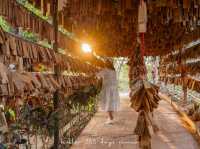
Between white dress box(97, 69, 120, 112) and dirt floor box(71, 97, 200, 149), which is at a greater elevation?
white dress box(97, 69, 120, 112)

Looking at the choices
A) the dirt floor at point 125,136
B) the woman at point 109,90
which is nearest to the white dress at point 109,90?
the woman at point 109,90

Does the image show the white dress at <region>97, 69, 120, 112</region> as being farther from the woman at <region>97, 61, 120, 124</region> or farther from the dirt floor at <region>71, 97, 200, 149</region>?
the dirt floor at <region>71, 97, 200, 149</region>

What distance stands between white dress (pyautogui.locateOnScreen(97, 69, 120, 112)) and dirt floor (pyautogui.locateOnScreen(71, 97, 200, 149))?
12.6 inches

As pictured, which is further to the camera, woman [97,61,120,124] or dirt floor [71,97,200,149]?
woman [97,61,120,124]

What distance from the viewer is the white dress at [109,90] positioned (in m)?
6.92

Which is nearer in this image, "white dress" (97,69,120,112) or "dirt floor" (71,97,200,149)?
"dirt floor" (71,97,200,149)

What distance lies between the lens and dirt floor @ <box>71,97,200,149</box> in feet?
15.7

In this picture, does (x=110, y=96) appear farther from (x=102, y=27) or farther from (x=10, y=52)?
(x=10, y=52)

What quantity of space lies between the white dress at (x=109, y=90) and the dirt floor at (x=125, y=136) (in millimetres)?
319

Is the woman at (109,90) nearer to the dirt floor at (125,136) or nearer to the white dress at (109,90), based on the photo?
the white dress at (109,90)

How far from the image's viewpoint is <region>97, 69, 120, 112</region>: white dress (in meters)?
6.92

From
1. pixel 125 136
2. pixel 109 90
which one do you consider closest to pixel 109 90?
pixel 109 90

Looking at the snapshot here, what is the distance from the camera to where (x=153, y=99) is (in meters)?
2.30

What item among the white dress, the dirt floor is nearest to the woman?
the white dress
